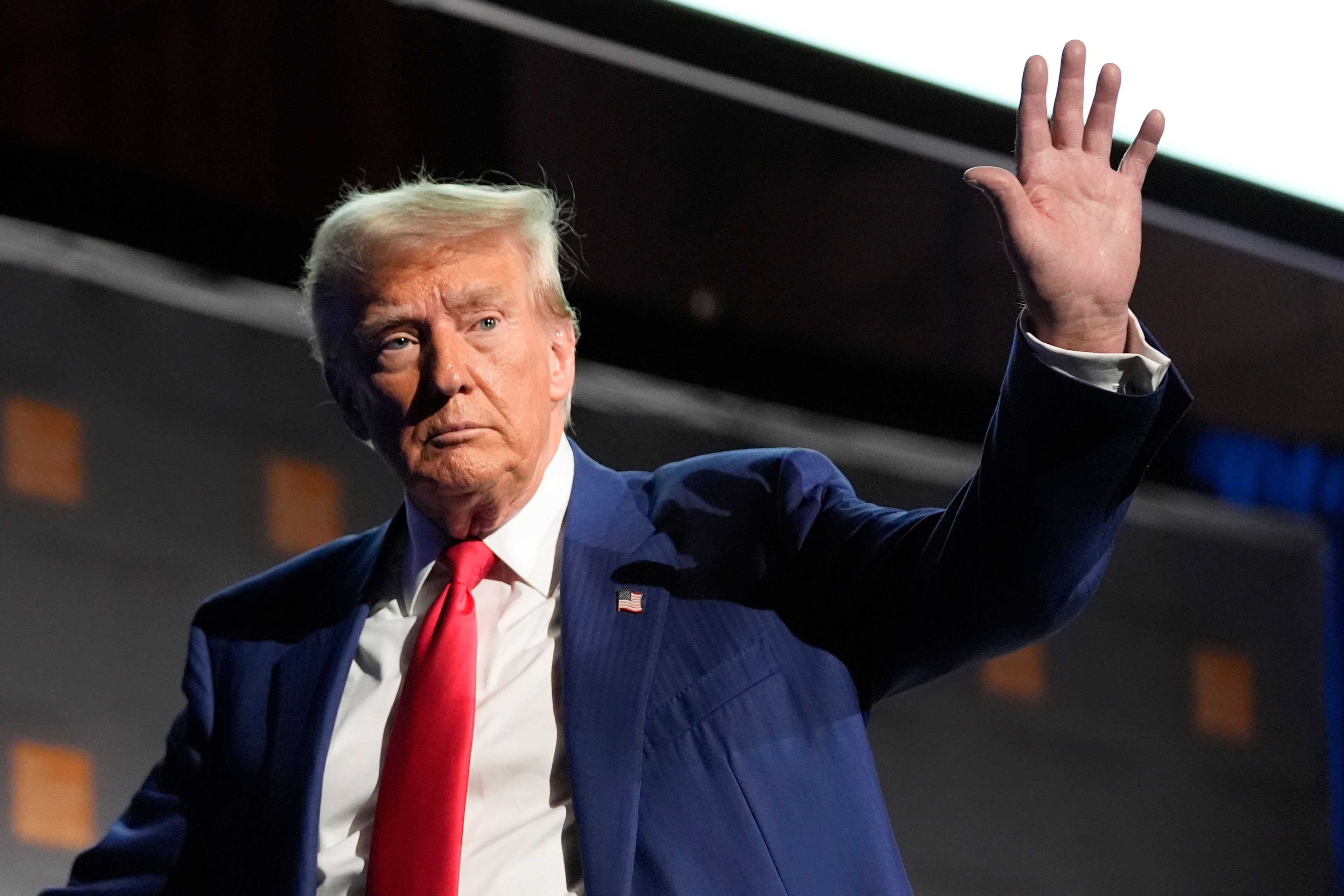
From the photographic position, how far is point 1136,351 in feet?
3.54

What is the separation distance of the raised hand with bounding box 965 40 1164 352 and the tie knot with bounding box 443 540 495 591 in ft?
1.97

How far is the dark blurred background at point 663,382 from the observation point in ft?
6.66

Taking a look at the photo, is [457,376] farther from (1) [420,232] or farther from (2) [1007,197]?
(2) [1007,197]

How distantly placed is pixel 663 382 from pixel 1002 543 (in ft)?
4.74

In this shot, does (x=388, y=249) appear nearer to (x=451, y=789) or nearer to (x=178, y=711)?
(x=451, y=789)

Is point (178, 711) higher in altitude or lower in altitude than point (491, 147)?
lower

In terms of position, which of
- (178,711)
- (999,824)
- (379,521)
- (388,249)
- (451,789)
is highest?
(388,249)

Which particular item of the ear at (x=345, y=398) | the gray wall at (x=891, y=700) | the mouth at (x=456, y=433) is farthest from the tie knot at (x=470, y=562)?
the gray wall at (x=891, y=700)

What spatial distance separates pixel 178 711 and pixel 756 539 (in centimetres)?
108

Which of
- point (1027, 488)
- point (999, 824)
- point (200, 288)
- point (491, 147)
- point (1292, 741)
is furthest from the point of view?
point (1292, 741)

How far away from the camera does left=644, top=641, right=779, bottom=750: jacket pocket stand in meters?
1.19

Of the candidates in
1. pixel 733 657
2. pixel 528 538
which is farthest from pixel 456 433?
pixel 733 657

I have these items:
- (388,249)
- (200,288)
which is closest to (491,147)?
(200,288)

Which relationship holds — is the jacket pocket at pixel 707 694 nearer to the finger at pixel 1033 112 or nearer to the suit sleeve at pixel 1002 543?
the suit sleeve at pixel 1002 543
